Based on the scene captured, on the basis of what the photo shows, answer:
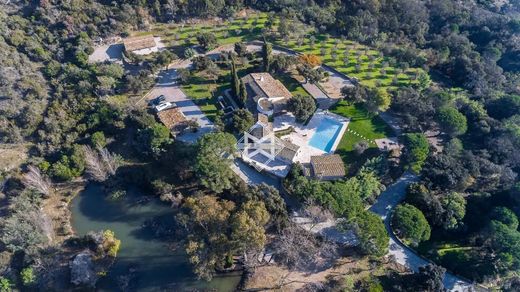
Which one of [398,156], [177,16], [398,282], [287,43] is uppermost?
[177,16]

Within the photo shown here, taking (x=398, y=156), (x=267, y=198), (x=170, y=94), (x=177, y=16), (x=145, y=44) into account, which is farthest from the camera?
(x=177, y=16)

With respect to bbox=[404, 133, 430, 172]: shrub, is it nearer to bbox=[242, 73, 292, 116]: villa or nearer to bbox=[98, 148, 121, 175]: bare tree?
bbox=[242, 73, 292, 116]: villa

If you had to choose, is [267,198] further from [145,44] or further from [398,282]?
[145,44]

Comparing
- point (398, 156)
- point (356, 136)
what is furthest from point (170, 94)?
point (398, 156)

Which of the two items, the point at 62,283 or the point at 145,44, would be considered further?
the point at 145,44

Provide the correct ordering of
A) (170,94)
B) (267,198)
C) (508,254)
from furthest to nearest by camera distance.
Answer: (170,94) < (267,198) < (508,254)

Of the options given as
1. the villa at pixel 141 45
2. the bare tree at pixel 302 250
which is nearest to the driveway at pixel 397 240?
the bare tree at pixel 302 250

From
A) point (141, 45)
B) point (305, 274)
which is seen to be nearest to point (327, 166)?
point (305, 274)

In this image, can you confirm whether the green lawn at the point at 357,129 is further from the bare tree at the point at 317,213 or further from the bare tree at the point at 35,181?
the bare tree at the point at 35,181
